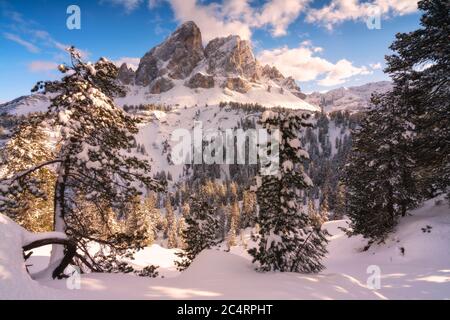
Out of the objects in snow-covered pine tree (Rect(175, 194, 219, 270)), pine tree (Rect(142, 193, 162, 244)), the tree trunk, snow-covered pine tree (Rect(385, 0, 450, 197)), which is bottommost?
pine tree (Rect(142, 193, 162, 244))

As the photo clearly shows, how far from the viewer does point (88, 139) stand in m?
9.84

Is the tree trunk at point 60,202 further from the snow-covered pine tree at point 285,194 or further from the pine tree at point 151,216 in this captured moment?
the pine tree at point 151,216

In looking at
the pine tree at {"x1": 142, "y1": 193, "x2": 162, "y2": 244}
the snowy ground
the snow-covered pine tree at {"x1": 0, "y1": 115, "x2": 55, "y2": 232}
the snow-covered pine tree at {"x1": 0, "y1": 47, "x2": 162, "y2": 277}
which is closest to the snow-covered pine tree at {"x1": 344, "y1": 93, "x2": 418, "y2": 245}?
the snowy ground

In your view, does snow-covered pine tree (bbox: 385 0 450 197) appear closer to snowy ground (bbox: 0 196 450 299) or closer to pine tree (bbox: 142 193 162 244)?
snowy ground (bbox: 0 196 450 299)

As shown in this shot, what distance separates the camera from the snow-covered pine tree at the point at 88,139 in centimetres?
893

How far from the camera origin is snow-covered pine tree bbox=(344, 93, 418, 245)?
18250 millimetres

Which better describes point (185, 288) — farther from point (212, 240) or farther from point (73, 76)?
point (212, 240)

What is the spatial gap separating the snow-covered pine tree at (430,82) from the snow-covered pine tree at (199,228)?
16.0 metres

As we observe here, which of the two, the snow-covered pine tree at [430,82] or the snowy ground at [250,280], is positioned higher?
the snow-covered pine tree at [430,82]

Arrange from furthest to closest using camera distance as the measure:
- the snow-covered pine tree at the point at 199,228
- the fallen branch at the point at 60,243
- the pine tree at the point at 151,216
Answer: the pine tree at the point at 151,216
the snow-covered pine tree at the point at 199,228
the fallen branch at the point at 60,243

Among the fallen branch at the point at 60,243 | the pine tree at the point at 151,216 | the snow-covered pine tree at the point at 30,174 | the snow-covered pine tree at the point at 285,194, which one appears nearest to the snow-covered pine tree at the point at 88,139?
the snow-covered pine tree at the point at 30,174

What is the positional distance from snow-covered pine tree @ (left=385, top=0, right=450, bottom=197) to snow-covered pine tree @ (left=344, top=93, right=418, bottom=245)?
132 inches

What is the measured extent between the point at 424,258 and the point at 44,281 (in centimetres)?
1795

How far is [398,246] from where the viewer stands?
17719 millimetres
